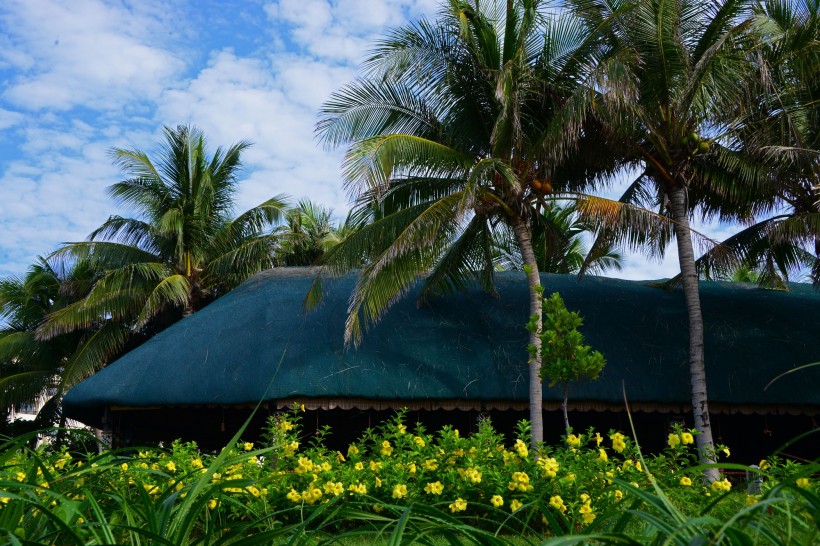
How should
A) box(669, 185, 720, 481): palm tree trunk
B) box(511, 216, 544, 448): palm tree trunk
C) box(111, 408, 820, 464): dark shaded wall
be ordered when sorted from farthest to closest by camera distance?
1. box(111, 408, 820, 464): dark shaded wall
2. box(669, 185, 720, 481): palm tree trunk
3. box(511, 216, 544, 448): palm tree trunk

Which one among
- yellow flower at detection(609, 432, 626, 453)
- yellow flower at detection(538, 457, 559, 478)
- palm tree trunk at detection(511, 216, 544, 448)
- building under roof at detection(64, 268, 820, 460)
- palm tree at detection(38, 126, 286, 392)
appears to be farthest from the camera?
palm tree at detection(38, 126, 286, 392)

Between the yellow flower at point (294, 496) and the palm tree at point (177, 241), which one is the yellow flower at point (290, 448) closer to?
the yellow flower at point (294, 496)

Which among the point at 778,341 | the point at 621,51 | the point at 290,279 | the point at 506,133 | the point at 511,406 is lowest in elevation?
the point at 511,406

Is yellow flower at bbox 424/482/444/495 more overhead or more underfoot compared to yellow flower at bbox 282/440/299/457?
more underfoot

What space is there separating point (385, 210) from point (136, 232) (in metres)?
10.1

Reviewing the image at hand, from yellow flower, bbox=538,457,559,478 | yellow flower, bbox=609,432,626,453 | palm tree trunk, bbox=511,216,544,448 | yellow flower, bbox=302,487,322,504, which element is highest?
palm tree trunk, bbox=511,216,544,448

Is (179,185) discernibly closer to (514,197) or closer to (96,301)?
(96,301)

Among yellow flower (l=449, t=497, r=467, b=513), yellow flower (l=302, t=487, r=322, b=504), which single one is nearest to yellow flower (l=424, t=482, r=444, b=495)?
yellow flower (l=449, t=497, r=467, b=513)

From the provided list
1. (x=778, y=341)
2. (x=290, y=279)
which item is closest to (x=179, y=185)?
(x=290, y=279)

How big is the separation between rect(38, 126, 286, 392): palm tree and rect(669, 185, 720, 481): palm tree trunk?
10.6m

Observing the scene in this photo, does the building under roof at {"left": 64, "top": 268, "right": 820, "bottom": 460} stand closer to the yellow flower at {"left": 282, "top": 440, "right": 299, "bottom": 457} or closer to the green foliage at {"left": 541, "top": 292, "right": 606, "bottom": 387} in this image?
the green foliage at {"left": 541, "top": 292, "right": 606, "bottom": 387}

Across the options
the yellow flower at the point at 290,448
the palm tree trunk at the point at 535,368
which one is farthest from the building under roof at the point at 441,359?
the yellow flower at the point at 290,448

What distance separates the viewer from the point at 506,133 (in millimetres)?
12133

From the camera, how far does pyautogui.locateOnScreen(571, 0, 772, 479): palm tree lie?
1219cm
